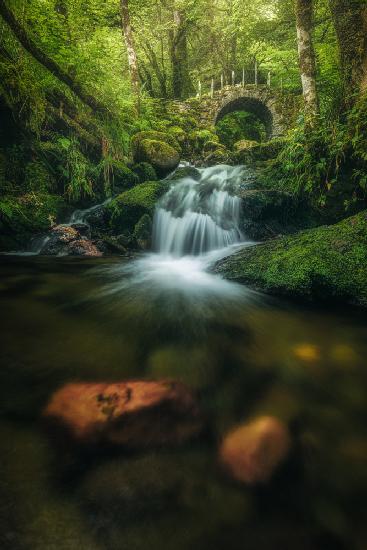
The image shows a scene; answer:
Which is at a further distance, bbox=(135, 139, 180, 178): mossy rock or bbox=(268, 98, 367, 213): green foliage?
bbox=(135, 139, 180, 178): mossy rock

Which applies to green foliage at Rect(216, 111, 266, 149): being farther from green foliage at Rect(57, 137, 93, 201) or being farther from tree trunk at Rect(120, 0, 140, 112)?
green foliage at Rect(57, 137, 93, 201)

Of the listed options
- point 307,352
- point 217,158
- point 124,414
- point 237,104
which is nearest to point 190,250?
point 307,352

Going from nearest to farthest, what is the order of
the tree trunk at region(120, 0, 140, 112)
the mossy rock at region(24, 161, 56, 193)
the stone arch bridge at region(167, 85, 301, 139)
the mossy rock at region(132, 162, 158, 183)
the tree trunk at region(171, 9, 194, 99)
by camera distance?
the mossy rock at region(24, 161, 56, 193) < the mossy rock at region(132, 162, 158, 183) < the tree trunk at region(120, 0, 140, 112) < the stone arch bridge at region(167, 85, 301, 139) < the tree trunk at region(171, 9, 194, 99)

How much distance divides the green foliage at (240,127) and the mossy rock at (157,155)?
1215 cm

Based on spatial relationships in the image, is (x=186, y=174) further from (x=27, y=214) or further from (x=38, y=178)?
(x=27, y=214)

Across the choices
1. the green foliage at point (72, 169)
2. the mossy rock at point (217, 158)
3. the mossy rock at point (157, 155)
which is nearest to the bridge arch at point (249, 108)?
the mossy rock at point (217, 158)

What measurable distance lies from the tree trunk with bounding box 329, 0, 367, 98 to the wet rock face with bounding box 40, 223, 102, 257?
5.93m

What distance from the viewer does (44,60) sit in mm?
7082

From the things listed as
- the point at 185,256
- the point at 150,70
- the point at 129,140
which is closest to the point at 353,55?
the point at 185,256

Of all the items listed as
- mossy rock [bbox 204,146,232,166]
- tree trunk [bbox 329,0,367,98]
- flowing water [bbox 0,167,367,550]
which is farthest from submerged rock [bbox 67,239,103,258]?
mossy rock [bbox 204,146,232,166]

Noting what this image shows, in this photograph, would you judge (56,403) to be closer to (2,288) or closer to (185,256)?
(2,288)

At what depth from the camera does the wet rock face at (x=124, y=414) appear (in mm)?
1489

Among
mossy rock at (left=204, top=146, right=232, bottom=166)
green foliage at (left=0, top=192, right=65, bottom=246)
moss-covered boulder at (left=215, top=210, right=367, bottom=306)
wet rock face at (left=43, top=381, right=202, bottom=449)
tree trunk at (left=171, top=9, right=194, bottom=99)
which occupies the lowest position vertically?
wet rock face at (left=43, top=381, right=202, bottom=449)

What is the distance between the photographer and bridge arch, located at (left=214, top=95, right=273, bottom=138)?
18609 millimetres
